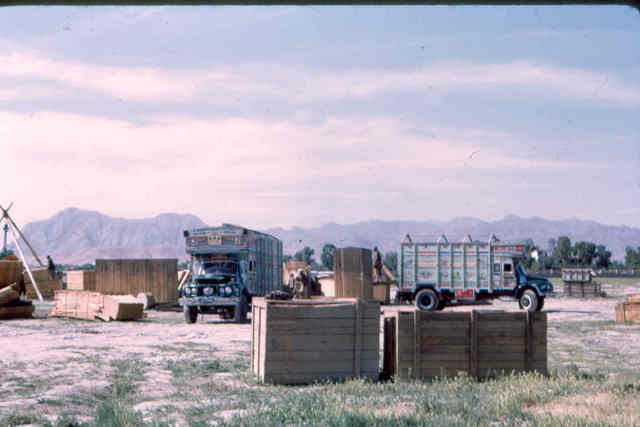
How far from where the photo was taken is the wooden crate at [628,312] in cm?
2255

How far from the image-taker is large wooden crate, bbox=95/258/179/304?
33344 millimetres

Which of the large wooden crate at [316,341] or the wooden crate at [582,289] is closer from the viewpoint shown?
the large wooden crate at [316,341]

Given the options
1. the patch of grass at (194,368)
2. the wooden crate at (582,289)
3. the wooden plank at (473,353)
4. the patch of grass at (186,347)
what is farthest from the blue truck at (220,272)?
the wooden crate at (582,289)

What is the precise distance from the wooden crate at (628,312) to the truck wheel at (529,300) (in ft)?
13.3

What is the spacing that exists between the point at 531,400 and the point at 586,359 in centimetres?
584

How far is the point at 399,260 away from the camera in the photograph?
28781 mm

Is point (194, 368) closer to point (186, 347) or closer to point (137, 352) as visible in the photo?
point (137, 352)

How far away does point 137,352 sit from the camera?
1463cm

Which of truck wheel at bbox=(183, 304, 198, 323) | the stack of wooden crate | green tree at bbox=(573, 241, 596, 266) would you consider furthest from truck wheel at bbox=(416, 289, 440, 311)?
green tree at bbox=(573, 241, 596, 266)

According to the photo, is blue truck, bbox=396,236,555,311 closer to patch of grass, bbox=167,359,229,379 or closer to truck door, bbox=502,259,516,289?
truck door, bbox=502,259,516,289

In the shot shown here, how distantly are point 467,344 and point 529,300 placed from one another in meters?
→ 17.3

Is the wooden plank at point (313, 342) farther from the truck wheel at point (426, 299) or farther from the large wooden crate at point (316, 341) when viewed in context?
the truck wheel at point (426, 299)

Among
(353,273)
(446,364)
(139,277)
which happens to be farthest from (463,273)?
(446,364)

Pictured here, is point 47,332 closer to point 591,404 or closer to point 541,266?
point 591,404
